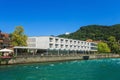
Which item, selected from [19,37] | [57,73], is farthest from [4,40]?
[57,73]

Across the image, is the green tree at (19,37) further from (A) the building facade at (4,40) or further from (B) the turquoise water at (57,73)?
(B) the turquoise water at (57,73)

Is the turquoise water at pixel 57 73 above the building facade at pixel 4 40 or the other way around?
the other way around

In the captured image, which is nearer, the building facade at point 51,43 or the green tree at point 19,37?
the green tree at point 19,37

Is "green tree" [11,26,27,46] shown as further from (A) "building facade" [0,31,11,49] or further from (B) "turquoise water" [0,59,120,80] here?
(B) "turquoise water" [0,59,120,80]

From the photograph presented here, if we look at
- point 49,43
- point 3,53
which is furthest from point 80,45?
point 3,53

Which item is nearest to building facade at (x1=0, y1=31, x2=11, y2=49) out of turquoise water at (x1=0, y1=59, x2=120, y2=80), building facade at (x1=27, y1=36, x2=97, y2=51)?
building facade at (x1=27, y1=36, x2=97, y2=51)

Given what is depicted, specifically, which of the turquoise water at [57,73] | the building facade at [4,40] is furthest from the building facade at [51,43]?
the turquoise water at [57,73]

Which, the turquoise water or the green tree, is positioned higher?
the green tree

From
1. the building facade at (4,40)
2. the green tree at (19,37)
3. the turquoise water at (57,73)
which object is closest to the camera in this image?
the turquoise water at (57,73)

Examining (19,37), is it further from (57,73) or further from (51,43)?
(57,73)

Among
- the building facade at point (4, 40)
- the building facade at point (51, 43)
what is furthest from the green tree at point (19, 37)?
the building facade at point (51, 43)

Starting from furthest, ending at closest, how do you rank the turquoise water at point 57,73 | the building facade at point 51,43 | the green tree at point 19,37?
the building facade at point 51,43
the green tree at point 19,37
the turquoise water at point 57,73

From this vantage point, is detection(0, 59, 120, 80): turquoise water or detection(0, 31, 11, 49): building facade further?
detection(0, 31, 11, 49): building facade

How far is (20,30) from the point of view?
357ft
